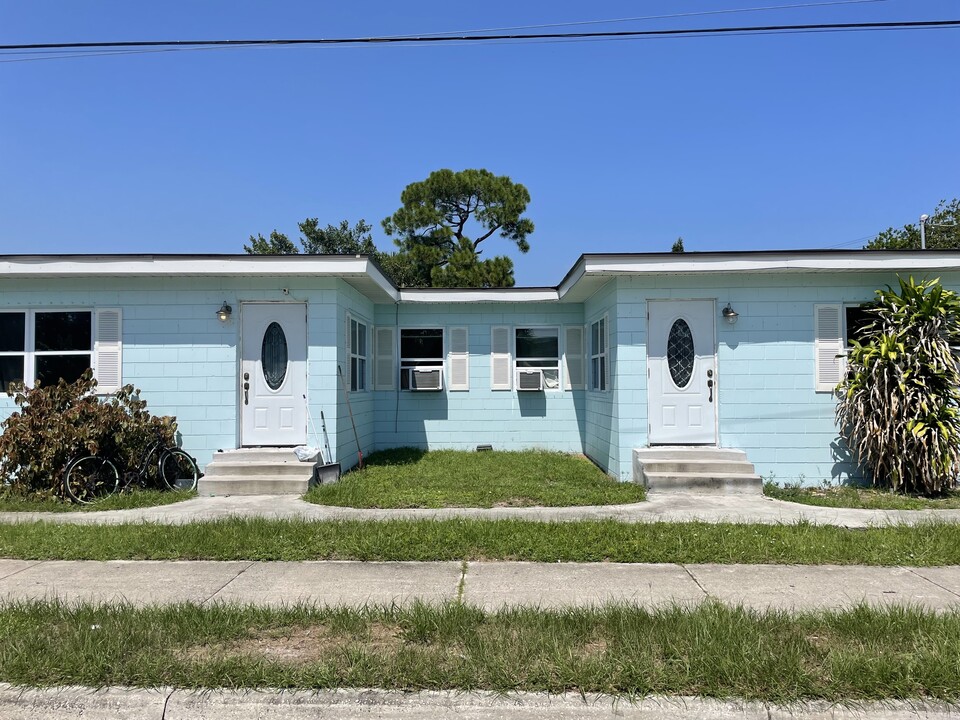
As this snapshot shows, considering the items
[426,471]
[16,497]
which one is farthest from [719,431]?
[16,497]

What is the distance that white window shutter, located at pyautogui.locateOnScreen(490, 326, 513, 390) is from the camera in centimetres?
1312

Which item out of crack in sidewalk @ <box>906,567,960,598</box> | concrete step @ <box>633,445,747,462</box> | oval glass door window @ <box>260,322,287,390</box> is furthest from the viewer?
oval glass door window @ <box>260,322,287,390</box>

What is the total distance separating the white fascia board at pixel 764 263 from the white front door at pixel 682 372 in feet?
2.04

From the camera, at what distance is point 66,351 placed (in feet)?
33.3

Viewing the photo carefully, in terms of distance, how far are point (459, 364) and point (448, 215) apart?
20.1 meters

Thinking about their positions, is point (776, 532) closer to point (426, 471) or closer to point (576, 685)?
point (576, 685)

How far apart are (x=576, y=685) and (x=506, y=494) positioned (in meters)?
5.02

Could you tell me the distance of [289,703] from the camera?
3.46 metres

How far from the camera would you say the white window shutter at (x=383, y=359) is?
13.1 m

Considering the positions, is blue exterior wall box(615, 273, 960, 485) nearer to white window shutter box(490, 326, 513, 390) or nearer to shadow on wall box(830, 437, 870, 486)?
shadow on wall box(830, 437, 870, 486)

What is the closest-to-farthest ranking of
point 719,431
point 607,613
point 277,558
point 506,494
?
point 607,613 < point 277,558 < point 506,494 < point 719,431

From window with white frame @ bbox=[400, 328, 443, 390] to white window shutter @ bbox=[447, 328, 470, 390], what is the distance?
25cm

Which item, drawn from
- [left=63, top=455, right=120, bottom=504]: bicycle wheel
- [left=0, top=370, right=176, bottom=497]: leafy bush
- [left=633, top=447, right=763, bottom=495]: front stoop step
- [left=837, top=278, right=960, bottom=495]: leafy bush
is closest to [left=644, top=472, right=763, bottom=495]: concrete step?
[left=633, top=447, right=763, bottom=495]: front stoop step

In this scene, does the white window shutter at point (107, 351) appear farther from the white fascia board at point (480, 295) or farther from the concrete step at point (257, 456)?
the white fascia board at point (480, 295)
